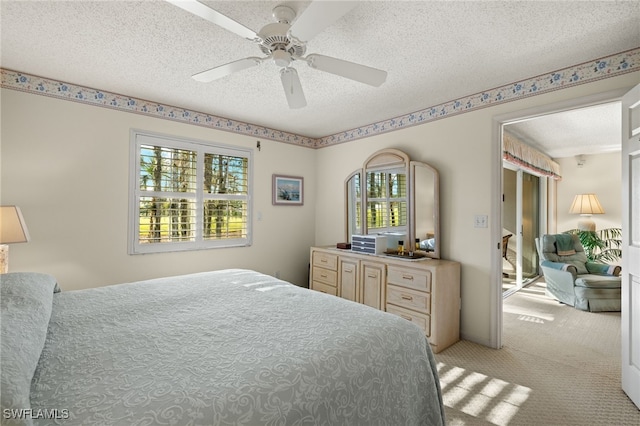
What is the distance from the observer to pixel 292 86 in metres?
1.94

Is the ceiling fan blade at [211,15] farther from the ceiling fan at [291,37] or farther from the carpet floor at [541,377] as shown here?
the carpet floor at [541,377]

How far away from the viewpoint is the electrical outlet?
2.89 meters

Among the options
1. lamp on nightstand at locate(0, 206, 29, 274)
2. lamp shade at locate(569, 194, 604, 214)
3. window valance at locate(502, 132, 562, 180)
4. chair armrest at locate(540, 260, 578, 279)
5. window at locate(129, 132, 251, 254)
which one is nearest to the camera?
lamp on nightstand at locate(0, 206, 29, 274)

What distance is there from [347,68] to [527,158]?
12.7 feet

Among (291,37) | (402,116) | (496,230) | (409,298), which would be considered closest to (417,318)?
(409,298)

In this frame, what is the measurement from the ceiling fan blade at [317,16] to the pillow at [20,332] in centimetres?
158

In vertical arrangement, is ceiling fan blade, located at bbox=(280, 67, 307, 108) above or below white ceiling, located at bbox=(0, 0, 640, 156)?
below

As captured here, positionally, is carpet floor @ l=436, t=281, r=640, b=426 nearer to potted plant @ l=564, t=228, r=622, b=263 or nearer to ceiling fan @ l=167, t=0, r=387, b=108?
potted plant @ l=564, t=228, r=622, b=263

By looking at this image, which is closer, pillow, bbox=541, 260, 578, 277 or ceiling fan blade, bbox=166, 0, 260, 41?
ceiling fan blade, bbox=166, 0, 260, 41

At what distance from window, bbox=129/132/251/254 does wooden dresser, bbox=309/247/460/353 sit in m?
1.46

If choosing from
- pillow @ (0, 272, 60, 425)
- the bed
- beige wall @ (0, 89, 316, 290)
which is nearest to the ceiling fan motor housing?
the bed

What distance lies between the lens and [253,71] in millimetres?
2471

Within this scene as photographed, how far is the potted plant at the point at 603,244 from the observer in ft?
A: 16.1

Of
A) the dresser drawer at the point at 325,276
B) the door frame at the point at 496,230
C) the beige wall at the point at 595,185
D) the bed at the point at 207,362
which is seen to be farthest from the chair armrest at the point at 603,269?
the bed at the point at 207,362
